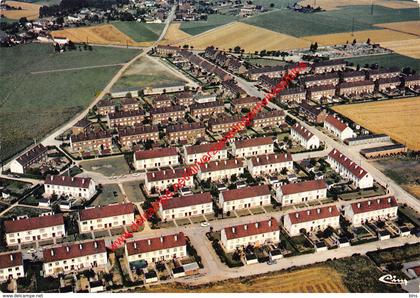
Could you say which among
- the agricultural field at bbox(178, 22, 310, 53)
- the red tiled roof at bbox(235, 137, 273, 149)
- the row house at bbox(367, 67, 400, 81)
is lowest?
the red tiled roof at bbox(235, 137, 273, 149)

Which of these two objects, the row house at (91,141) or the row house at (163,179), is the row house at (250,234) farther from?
the row house at (91,141)

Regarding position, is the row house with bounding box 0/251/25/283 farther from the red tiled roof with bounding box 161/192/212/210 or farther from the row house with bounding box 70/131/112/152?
the row house with bounding box 70/131/112/152

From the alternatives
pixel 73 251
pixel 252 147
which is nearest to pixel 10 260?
pixel 73 251

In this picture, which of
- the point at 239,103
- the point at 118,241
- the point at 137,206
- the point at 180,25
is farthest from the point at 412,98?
the point at 180,25

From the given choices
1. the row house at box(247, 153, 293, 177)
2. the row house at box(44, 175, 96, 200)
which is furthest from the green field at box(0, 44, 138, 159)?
the row house at box(247, 153, 293, 177)

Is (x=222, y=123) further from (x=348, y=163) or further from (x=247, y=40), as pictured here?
(x=247, y=40)

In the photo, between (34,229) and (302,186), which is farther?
(302,186)
